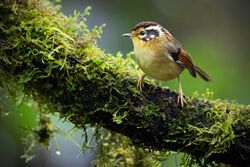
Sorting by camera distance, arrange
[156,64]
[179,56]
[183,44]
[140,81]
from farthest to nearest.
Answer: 1. [183,44]
2. [179,56]
3. [156,64]
4. [140,81]

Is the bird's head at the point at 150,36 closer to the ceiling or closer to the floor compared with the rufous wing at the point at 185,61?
closer to the ceiling

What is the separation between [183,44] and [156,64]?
2.02m

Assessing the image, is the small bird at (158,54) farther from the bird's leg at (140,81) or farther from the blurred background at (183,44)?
the blurred background at (183,44)

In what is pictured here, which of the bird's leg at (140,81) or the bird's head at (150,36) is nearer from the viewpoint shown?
the bird's leg at (140,81)

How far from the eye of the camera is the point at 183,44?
5.32 m

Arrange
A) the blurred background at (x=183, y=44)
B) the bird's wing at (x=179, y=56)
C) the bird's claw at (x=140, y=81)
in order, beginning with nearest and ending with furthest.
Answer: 1. the bird's claw at (x=140, y=81)
2. the bird's wing at (x=179, y=56)
3. the blurred background at (x=183, y=44)

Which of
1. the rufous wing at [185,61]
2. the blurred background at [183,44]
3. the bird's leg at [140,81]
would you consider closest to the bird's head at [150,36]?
the rufous wing at [185,61]

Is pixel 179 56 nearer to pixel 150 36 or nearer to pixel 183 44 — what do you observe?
pixel 150 36

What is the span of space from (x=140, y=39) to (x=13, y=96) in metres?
0.82

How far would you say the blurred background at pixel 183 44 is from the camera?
4.54 m

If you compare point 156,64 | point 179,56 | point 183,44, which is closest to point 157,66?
point 156,64

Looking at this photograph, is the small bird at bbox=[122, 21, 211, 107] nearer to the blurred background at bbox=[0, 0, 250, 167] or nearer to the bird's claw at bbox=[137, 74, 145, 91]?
the bird's claw at bbox=[137, 74, 145, 91]

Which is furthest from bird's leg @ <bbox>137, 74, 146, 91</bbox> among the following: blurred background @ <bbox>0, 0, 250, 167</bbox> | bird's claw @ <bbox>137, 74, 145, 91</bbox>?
blurred background @ <bbox>0, 0, 250, 167</bbox>

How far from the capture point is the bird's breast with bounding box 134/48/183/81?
10.9 feet
